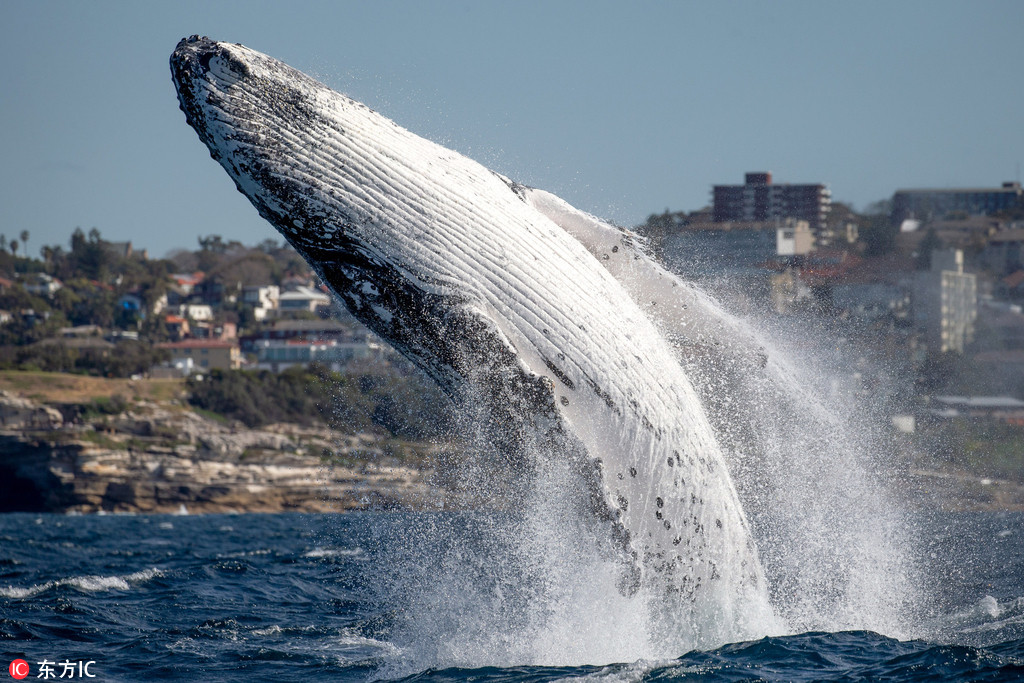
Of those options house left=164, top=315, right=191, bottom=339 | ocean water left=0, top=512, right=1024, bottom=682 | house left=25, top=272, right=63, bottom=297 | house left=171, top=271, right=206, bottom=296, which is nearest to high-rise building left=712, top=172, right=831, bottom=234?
ocean water left=0, top=512, right=1024, bottom=682

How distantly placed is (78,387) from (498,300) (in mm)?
89149

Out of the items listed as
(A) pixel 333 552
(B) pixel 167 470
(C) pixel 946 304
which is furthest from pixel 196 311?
(A) pixel 333 552

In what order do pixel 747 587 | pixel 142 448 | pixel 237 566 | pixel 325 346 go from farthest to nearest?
pixel 325 346 < pixel 142 448 < pixel 237 566 < pixel 747 587

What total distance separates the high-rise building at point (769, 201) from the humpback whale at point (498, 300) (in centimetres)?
5731

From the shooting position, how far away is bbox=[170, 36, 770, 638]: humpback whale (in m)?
6.35

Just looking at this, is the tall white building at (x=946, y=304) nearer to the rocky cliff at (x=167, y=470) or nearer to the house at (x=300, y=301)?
the rocky cliff at (x=167, y=470)

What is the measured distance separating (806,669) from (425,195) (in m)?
5.09

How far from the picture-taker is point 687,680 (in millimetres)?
7746

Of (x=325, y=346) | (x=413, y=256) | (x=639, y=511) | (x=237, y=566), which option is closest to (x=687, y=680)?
(x=639, y=511)

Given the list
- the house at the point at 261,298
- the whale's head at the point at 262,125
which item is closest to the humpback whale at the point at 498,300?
the whale's head at the point at 262,125

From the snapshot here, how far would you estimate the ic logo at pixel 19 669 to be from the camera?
9.41 meters

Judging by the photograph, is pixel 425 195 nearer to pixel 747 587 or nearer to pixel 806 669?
pixel 747 587

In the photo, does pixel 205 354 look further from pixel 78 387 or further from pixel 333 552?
pixel 333 552

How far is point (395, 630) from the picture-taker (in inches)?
451
